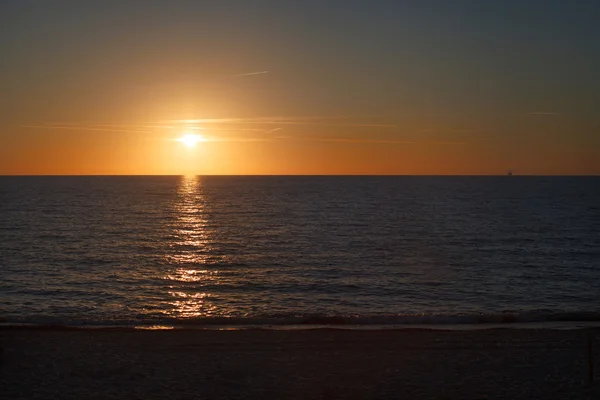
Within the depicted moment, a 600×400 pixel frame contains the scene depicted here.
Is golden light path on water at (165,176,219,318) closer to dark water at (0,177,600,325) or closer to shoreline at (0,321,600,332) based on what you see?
dark water at (0,177,600,325)

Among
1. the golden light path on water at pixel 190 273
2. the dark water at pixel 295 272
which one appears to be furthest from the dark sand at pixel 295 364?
the golden light path on water at pixel 190 273

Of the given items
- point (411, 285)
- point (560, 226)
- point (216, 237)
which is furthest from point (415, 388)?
point (560, 226)

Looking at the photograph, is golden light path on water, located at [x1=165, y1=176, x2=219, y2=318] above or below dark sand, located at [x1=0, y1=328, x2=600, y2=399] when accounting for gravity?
below

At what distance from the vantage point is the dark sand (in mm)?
14406

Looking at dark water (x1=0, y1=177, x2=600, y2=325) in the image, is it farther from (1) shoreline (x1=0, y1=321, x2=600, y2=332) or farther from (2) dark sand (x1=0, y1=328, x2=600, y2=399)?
(2) dark sand (x1=0, y1=328, x2=600, y2=399)

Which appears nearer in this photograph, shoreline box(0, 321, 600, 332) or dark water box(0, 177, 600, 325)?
shoreline box(0, 321, 600, 332)

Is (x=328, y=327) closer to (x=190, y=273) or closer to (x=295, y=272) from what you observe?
(x=295, y=272)

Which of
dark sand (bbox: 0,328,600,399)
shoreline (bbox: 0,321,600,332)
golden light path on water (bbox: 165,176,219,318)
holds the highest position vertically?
dark sand (bbox: 0,328,600,399)

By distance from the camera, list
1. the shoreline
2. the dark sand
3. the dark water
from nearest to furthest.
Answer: the dark sand → the shoreline → the dark water

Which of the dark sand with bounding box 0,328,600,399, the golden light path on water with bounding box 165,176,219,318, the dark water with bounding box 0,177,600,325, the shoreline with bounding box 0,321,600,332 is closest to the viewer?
the dark sand with bounding box 0,328,600,399

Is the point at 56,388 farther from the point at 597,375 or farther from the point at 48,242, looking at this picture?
the point at 48,242

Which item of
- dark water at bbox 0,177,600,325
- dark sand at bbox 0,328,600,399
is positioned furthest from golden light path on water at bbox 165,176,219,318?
dark sand at bbox 0,328,600,399

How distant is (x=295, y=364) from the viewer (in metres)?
16.5

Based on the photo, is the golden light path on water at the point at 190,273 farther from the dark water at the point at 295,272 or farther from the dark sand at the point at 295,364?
the dark sand at the point at 295,364
